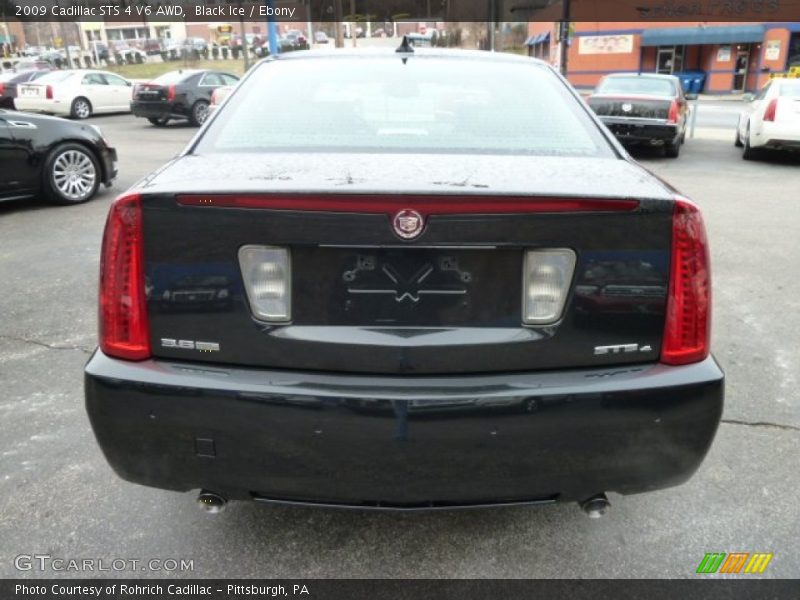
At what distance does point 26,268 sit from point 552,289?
5223mm

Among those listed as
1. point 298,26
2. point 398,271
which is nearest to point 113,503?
point 398,271

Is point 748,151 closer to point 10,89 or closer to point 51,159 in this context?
point 51,159

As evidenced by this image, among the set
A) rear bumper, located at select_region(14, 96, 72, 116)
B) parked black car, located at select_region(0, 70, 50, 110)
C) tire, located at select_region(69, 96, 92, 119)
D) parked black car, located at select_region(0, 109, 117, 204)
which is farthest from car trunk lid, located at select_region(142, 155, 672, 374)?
tire, located at select_region(69, 96, 92, 119)

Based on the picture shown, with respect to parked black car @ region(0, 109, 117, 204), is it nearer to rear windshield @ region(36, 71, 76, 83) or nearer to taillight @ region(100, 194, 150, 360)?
taillight @ region(100, 194, 150, 360)

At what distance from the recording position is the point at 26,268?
224 inches

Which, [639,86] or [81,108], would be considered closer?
[639,86]

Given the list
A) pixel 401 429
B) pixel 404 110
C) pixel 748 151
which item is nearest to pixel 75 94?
pixel 748 151

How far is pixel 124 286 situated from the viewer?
6.47 feet

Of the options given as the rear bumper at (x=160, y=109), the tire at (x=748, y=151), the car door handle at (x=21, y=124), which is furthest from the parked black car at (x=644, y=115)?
the rear bumper at (x=160, y=109)

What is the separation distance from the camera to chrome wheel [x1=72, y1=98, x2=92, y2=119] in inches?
814

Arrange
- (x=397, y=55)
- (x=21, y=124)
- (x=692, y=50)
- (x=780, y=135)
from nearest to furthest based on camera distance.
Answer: (x=397, y=55) → (x=21, y=124) → (x=780, y=135) → (x=692, y=50)

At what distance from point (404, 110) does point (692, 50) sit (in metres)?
39.9

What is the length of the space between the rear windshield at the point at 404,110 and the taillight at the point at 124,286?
544 millimetres

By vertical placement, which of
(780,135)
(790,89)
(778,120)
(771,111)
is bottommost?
(780,135)
